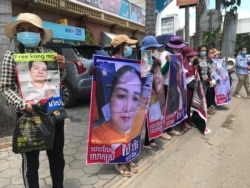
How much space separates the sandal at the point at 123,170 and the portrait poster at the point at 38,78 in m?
1.54

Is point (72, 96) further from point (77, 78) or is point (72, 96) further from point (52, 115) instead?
point (52, 115)

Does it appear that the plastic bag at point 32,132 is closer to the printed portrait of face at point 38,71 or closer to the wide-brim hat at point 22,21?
the printed portrait of face at point 38,71

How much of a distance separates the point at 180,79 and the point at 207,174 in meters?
2.21

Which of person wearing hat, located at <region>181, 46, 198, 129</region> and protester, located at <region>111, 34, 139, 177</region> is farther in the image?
person wearing hat, located at <region>181, 46, 198, 129</region>

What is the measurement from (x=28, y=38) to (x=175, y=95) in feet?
11.8

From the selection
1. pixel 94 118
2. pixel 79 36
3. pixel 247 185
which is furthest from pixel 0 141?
pixel 79 36

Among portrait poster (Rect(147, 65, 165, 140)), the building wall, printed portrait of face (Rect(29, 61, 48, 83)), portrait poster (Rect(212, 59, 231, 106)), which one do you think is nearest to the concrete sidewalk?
portrait poster (Rect(147, 65, 165, 140))

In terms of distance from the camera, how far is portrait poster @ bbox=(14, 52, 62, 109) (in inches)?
116

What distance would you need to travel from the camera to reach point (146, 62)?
4648mm

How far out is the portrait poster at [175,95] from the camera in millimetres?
5773

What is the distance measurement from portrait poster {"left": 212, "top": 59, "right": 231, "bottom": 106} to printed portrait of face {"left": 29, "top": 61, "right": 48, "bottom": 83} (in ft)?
21.3

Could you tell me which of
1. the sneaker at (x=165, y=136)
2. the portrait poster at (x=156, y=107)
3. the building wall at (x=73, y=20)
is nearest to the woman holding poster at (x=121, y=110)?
the portrait poster at (x=156, y=107)

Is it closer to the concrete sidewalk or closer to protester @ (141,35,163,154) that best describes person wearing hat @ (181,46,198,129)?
the concrete sidewalk

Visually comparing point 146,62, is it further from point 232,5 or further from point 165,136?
point 232,5
